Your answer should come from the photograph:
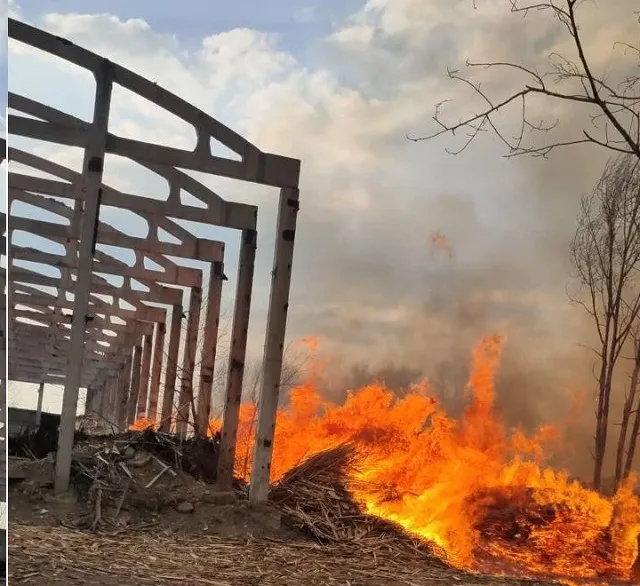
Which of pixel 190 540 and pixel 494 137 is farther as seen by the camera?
pixel 190 540

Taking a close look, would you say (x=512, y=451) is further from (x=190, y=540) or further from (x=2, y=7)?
(x=2, y=7)

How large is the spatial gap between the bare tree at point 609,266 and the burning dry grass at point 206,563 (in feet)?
2.30

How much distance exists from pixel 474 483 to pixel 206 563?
1015 mm

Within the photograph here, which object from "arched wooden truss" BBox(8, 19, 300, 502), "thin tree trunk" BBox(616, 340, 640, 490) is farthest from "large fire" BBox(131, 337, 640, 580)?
"arched wooden truss" BBox(8, 19, 300, 502)

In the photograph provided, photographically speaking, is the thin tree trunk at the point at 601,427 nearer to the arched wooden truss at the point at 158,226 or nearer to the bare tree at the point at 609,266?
the bare tree at the point at 609,266

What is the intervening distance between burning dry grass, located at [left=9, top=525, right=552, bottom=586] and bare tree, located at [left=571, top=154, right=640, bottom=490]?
702mm

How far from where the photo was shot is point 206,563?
2.55 m

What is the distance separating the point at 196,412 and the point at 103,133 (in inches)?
80.2

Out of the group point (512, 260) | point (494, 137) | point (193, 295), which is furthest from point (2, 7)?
point (193, 295)

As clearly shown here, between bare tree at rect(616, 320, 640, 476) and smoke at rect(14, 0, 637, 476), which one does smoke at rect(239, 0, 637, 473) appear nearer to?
smoke at rect(14, 0, 637, 476)

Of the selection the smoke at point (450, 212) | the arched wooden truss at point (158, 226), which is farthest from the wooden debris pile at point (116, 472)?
the smoke at point (450, 212)

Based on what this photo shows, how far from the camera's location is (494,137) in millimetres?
2574

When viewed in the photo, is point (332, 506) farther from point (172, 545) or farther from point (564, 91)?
point (564, 91)

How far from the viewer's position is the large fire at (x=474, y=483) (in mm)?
2469
